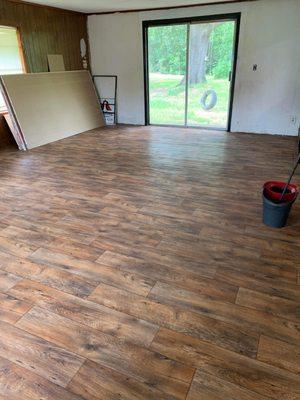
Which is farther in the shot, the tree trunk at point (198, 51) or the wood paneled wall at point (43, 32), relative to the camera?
the tree trunk at point (198, 51)

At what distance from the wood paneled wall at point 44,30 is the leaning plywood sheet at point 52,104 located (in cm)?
28

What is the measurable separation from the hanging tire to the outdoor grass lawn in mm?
61

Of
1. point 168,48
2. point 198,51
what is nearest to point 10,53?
point 168,48

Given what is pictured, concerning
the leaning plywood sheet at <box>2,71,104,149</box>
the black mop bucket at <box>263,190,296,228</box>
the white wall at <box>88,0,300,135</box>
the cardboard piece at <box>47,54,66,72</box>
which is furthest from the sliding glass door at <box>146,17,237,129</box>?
the black mop bucket at <box>263,190,296,228</box>

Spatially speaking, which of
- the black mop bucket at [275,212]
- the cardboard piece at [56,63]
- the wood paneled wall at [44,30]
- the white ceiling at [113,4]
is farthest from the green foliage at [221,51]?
the black mop bucket at [275,212]

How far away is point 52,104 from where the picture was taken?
18.8 ft

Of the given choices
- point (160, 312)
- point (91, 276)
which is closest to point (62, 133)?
point (91, 276)

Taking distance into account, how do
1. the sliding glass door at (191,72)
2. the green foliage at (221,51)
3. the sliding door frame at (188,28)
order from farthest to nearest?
the sliding glass door at (191,72) → the green foliage at (221,51) → the sliding door frame at (188,28)

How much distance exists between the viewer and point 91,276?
2.03 metres

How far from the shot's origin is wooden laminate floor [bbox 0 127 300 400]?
4.47 feet

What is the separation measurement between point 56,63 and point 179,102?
2.68 meters

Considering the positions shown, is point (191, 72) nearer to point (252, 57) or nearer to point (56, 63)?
point (252, 57)

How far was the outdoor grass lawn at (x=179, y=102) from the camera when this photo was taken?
19.7 feet

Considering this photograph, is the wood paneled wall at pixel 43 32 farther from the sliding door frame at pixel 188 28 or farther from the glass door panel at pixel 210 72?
the glass door panel at pixel 210 72
